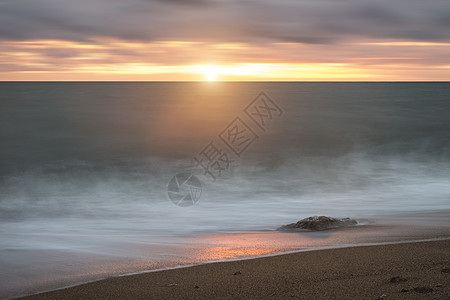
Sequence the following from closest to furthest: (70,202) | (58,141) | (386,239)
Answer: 1. (386,239)
2. (70,202)
3. (58,141)

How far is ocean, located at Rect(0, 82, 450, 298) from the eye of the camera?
283 inches

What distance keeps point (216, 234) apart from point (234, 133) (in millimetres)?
19219

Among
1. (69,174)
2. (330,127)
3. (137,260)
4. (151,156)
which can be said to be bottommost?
(137,260)

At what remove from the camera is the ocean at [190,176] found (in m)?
7.18

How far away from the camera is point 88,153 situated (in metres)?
15.8

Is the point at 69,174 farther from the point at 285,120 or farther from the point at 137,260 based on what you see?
the point at 285,120

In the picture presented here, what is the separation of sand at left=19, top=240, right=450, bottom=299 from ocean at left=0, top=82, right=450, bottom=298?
3.28 ft

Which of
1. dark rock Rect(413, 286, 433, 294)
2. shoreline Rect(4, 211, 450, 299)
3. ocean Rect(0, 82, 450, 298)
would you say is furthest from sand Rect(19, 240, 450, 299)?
ocean Rect(0, 82, 450, 298)

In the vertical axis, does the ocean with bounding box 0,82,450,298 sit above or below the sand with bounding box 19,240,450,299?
above

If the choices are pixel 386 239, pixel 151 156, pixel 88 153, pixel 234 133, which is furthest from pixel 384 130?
pixel 386 239

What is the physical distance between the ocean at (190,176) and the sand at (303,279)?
100cm

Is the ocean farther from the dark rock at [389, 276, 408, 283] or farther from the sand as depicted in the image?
the dark rock at [389, 276, 408, 283]

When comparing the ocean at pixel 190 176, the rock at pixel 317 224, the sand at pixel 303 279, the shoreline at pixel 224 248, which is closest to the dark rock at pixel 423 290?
the sand at pixel 303 279

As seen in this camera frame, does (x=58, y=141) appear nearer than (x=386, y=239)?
No
